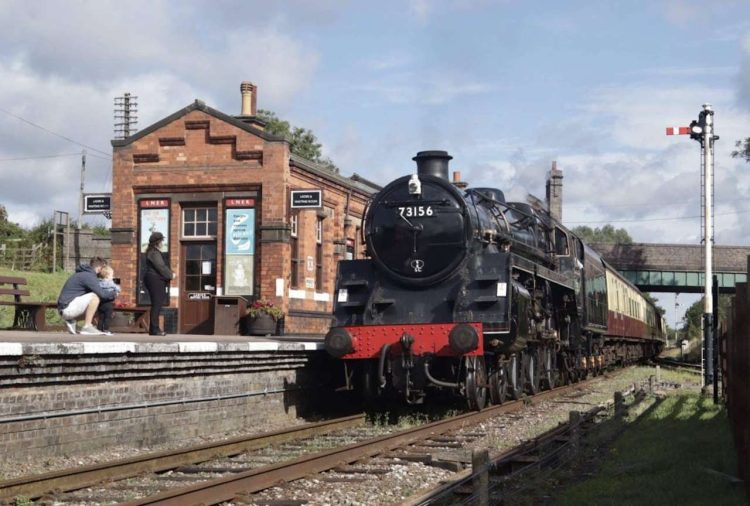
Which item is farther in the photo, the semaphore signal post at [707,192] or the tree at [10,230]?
the tree at [10,230]

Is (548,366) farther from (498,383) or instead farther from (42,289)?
(42,289)

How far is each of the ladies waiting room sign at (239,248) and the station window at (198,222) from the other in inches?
20.5

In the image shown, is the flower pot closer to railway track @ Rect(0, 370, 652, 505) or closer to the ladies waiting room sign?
the ladies waiting room sign

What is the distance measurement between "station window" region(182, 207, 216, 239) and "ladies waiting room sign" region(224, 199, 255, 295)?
52cm

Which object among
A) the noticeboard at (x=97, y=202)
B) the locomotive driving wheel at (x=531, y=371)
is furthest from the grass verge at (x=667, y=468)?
the noticeboard at (x=97, y=202)

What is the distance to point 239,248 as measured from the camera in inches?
889

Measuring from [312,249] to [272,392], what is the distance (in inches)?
465

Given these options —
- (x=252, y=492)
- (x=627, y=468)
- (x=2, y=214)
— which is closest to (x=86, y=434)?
(x=252, y=492)

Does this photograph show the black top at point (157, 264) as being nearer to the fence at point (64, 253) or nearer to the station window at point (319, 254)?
the station window at point (319, 254)

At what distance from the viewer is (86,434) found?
900 centimetres

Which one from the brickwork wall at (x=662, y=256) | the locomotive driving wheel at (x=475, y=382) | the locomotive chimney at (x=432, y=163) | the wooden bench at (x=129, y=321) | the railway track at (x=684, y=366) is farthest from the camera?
the brickwork wall at (x=662, y=256)

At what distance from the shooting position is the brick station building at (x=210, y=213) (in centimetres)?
2228

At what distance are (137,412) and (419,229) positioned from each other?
4.99 m

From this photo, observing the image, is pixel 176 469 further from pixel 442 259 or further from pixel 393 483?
pixel 442 259
